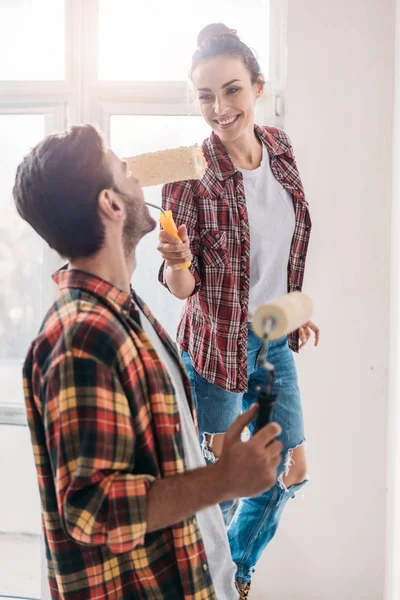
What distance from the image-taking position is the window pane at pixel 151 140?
2.21 m

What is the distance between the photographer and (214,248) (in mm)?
1682

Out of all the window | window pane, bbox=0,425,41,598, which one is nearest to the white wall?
the window

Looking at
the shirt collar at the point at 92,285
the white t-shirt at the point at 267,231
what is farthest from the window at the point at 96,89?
the shirt collar at the point at 92,285

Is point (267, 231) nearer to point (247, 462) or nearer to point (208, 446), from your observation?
point (208, 446)

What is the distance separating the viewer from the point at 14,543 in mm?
2432

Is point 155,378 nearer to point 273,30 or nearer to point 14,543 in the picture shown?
point 273,30

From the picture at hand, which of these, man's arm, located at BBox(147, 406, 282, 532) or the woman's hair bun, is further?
the woman's hair bun

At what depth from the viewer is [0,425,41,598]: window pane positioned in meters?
2.37

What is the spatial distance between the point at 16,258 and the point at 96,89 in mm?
659

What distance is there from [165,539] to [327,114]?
147 centimetres

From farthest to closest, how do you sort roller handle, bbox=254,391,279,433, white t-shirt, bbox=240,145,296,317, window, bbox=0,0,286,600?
1. window, bbox=0,0,286,600
2. white t-shirt, bbox=240,145,296,317
3. roller handle, bbox=254,391,279,433

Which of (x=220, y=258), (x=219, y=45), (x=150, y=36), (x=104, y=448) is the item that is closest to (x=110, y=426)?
(x=104, y=448)

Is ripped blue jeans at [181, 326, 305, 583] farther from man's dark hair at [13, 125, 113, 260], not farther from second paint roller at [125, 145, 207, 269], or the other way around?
man's dark hair at [13, 125, 113, 260]

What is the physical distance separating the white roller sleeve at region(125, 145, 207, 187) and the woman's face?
29 cm
